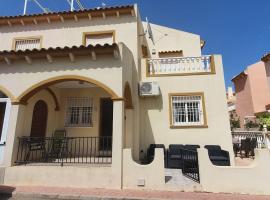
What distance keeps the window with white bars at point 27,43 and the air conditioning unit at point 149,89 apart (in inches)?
278

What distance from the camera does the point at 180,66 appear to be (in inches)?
441

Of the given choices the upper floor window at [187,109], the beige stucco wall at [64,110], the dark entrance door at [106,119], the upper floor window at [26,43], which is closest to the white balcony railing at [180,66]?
the upper floor window at [187,109]

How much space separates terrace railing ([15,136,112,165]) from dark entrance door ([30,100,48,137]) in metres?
0.39

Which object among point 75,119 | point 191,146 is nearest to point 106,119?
point 75,119

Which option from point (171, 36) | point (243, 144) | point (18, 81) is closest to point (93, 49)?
point (18, 81)

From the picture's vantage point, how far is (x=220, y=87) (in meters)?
10.4

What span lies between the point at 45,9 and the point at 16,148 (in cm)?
1069

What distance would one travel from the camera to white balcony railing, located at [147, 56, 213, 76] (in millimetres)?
10952

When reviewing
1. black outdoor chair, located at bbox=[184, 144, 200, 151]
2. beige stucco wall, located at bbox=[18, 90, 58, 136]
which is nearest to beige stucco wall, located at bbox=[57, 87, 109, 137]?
beige stucco wall, located at bbox=[18, 90, 58, 136]

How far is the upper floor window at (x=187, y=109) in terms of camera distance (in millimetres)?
10438

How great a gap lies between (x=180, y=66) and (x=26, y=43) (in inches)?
381

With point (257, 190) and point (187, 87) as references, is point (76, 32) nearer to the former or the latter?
point (187, 87)

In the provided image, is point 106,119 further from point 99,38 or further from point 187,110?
point 99,38

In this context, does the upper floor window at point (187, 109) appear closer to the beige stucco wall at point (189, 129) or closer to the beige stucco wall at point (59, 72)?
the beige stucco wall at point (189, 129)
